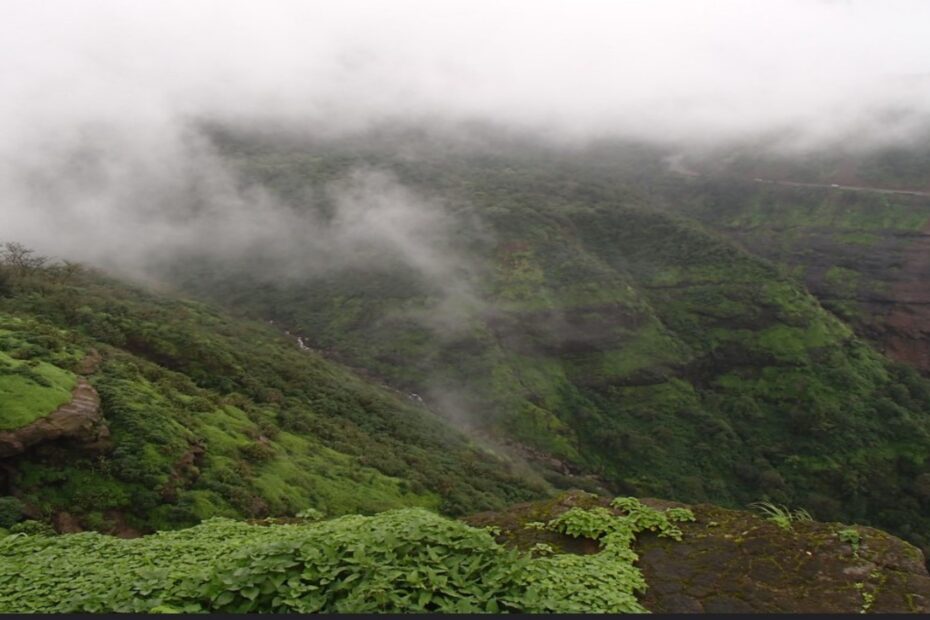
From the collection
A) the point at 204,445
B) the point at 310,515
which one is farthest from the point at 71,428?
the point at 310,515

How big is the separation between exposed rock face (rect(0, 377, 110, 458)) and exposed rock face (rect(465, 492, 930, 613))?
582 inches

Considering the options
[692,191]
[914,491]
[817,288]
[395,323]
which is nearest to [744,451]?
[914,491]

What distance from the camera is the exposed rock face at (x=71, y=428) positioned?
16453 mm

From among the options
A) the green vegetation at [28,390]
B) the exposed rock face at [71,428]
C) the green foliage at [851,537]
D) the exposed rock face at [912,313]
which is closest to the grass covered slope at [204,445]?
the exposed rock face at [71,428]

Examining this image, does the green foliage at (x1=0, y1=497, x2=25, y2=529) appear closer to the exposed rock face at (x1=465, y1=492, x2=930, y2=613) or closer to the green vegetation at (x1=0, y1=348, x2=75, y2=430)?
the green vegetation at (x1=0, y1=348, x2=75, y2=430)

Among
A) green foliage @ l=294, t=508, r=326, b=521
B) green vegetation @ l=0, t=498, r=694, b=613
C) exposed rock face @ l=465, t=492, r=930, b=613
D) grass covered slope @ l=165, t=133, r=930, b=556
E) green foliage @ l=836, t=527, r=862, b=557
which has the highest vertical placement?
grass covered slope @ l=165, t=133, r=930, b=556

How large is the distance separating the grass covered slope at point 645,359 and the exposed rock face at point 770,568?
68812 mm

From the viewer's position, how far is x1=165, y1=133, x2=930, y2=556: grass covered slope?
256ft

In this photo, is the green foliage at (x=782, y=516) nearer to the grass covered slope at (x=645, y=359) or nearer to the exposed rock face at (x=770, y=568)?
the exposed rock face at (x=770, y=568)

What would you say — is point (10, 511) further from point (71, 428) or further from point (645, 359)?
point (645, 359)

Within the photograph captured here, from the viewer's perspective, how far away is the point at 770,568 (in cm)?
821

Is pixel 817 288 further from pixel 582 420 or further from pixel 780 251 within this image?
pixel 582 420

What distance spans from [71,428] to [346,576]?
15.2 metres

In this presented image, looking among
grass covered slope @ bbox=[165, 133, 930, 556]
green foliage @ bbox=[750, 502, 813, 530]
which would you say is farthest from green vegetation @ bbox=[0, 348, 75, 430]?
grass covered slope @ bbox=[165, 133, 930, 556]
